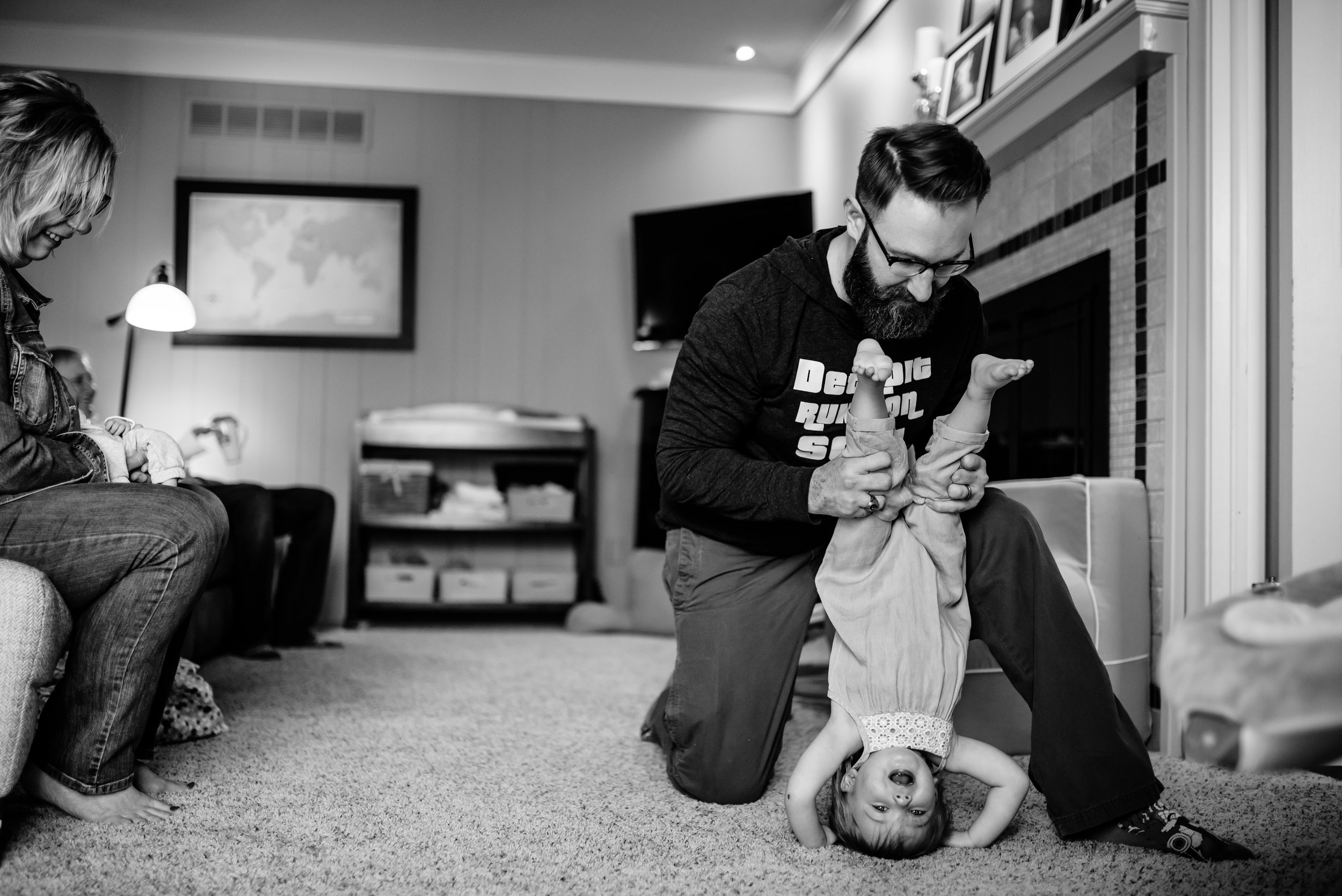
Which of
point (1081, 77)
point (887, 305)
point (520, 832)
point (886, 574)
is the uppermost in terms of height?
point (1081, 77)

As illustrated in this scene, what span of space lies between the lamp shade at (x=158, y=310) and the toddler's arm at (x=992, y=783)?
2.99 meters

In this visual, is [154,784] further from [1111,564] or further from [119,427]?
[1111,564]

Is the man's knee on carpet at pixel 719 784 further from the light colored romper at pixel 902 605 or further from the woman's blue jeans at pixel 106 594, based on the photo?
the woman's blue jeans at pixel 106 594

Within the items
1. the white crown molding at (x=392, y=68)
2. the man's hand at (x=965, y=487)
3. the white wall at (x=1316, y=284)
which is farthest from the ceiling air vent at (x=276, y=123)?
the man's hand at (x=965, y=487)

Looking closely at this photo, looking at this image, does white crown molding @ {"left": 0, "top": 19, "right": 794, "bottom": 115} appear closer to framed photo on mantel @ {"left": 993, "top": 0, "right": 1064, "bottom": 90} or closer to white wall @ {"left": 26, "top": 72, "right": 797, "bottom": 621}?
white wall @ {"left": 26, "top": 72, "right": 797, "bottom": 621}

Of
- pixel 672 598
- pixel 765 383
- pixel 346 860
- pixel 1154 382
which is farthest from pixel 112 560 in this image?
pixel 1154 382

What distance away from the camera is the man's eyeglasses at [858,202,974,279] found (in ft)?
4.98

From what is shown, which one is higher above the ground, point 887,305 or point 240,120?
point 240,120

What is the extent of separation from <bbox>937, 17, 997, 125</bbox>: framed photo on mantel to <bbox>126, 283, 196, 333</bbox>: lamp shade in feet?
8.17

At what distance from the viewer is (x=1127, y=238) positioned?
2.36 meters

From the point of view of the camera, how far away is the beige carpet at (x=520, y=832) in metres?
1.27

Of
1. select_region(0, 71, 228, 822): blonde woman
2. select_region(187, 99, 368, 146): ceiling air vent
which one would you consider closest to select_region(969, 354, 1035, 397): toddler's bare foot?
select_region(0, 71, 228, 822): blonde woman

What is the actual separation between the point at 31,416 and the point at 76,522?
153 mm

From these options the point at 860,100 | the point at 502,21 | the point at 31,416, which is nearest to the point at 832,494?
the point at 31,416
